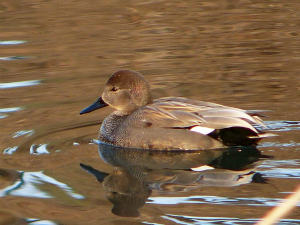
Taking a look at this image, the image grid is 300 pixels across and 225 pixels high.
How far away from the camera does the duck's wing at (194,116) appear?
560cm

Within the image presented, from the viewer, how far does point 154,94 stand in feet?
25.4

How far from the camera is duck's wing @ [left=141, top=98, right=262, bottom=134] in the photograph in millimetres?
5602

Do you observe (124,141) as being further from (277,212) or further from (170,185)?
(277,212)

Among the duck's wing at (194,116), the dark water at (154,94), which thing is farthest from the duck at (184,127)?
the dark water at (154,94)

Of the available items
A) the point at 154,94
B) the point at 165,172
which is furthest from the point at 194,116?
the point at 154,94

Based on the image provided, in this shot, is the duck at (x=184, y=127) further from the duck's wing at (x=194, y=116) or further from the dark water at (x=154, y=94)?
the dark water at (x=154, y=94)

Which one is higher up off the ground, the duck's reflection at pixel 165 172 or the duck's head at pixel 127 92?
the duck's head at pixel 127 92

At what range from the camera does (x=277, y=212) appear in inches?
79.7

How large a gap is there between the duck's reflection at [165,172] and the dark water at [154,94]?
18 mm

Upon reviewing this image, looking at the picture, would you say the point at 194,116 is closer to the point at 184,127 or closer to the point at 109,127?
the point at 184,127

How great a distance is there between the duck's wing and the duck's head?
286 mm

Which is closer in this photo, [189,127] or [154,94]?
[189,127]

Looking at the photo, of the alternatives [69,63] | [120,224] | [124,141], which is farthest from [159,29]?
[120,224]

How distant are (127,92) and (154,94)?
1.46 metres
